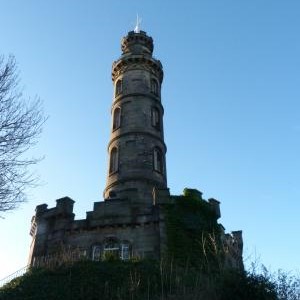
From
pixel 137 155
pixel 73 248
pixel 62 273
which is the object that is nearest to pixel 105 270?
pixel 62 273

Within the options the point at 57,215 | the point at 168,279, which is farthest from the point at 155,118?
the point at 168,279

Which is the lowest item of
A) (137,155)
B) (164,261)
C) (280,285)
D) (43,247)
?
(280,285)

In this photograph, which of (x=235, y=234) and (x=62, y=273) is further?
(x=235, y=234)

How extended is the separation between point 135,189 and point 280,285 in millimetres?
9531

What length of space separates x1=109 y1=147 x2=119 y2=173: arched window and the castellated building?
6 centimetres

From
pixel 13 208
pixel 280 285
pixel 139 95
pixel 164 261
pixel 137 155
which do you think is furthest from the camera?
pixel 139 95

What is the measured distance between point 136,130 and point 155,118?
2234 millimetres

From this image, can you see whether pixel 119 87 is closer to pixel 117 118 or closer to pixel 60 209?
pixel 117 118

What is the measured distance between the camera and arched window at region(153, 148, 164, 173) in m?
29.5

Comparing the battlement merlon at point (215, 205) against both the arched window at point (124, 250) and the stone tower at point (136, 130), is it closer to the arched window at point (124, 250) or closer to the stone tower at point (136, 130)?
the stone tower at point (136, 130)

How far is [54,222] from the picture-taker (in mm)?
26219

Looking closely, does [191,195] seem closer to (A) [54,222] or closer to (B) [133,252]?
(B) [133,252]

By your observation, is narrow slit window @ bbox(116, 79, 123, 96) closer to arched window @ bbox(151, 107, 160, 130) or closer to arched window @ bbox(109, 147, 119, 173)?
arched window @ bbox(151, 107, 160, 130)

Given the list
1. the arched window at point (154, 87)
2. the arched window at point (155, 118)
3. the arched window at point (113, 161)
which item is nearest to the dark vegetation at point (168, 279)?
the arched window at point (113, 161)
